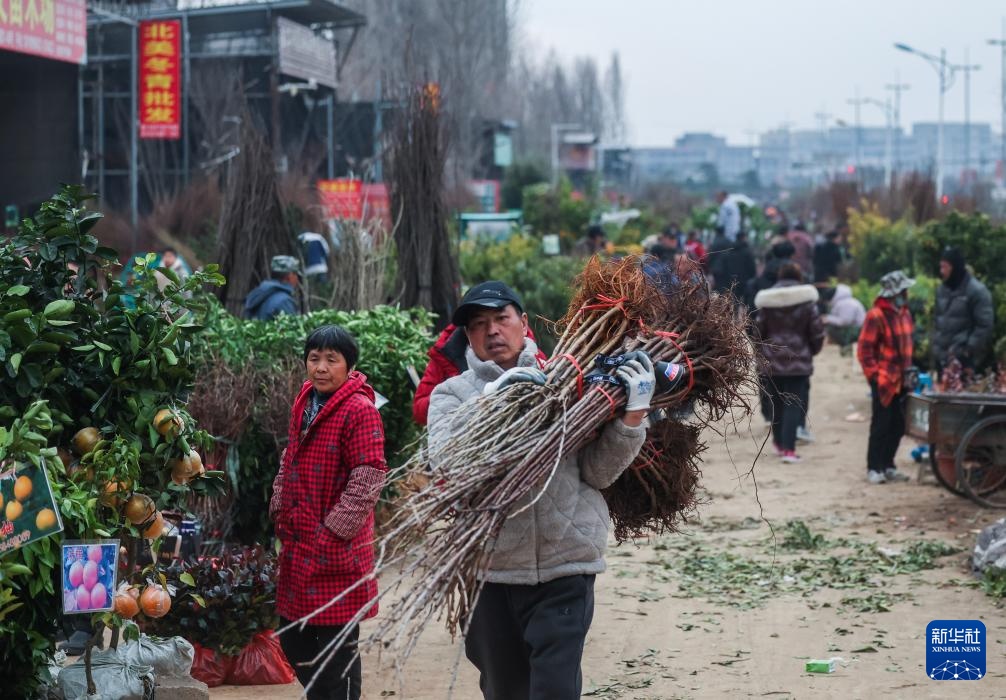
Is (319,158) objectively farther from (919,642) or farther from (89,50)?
(919,642)

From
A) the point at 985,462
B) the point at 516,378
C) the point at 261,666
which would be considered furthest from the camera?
the point at 985,462

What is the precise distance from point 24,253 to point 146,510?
0.91 meters

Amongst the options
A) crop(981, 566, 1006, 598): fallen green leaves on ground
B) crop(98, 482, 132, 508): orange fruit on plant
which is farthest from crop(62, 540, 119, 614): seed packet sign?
crop(981, 566, 1006, 598): fallen green leaves on ground

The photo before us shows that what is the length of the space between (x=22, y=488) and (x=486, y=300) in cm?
143

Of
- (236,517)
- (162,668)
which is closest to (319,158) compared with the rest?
(236,517)

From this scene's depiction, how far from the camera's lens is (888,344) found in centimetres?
953

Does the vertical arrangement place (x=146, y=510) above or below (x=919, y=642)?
above

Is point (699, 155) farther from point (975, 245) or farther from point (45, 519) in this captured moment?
point (45, 519)

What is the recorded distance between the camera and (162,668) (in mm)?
4484

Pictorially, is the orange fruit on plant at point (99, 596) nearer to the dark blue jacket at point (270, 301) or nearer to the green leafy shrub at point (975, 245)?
the dark blue jacket at point (270, 301)

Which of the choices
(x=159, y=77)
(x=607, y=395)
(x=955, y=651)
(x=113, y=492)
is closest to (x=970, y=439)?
(x=955, y=651)

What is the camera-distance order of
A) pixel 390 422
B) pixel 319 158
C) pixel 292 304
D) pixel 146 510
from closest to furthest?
1. pixel 146 510
2. pixel 390 422
3. pixel 292 304
4. pixel 319 158

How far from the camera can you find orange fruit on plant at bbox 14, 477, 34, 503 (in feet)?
10.8

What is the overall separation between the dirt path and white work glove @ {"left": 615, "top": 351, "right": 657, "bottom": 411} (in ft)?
3.15
